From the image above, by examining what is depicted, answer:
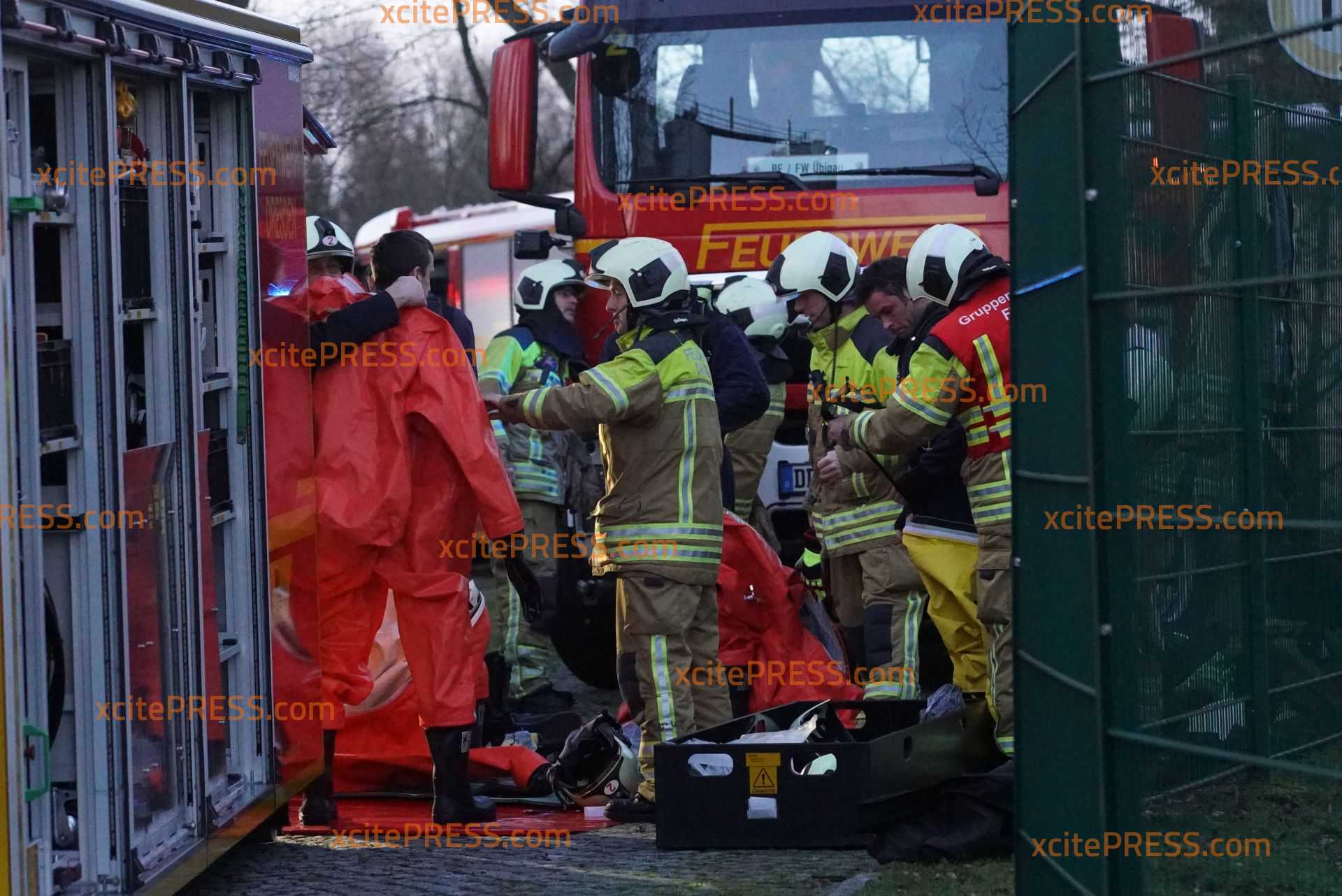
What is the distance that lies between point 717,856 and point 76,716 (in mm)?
2087

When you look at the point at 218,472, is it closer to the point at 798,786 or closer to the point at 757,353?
the point at 798,786

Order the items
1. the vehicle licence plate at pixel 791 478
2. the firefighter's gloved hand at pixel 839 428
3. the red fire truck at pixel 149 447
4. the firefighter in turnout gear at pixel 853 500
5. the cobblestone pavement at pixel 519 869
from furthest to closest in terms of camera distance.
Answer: the vehicle licence plate at pixel 791 478 < the firefighter in turnout gear at pixel 853 500 < the firefighter's gloved hand at pixel 839 428 < the cobblestone pavement at pixel 519 869 < the red fire truck at pixel 149 447

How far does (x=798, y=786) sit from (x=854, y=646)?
2257 mm

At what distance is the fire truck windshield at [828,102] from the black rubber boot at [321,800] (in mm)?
3772

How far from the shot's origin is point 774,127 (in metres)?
9.10

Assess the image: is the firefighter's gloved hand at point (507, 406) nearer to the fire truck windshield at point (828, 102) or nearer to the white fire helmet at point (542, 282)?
the white fire helmet at point (542, 282)

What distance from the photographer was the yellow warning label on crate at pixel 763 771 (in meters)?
5.73

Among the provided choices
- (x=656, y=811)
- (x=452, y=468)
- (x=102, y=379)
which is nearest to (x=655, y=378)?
(x=452, y=468)

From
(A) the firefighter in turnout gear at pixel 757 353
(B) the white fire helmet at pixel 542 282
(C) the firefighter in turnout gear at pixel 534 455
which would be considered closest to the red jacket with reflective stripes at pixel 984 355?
(A) the firefighter in turnout gear at pixel 757 353

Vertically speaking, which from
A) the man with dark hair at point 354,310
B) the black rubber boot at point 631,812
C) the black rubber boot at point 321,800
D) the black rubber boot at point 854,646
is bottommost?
the black rubber boot at point 631,812

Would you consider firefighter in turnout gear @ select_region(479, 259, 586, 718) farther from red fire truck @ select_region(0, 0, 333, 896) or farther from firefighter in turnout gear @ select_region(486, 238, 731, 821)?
red fire truck @ select_region(0, 0, 333, 896)

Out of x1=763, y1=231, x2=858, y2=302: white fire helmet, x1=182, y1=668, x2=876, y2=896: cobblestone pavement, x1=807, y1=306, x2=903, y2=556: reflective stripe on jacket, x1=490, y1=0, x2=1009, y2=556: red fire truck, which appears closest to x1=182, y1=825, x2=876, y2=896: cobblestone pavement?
x1=182, y1=668, x2=876, y2=896: cobblestone pavement

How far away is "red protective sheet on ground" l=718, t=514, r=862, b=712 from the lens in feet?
24.9

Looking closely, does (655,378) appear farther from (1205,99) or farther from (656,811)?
(1205,99)
